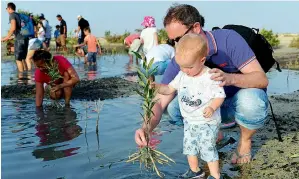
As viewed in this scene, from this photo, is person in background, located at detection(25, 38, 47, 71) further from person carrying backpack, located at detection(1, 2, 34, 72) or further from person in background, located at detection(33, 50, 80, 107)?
person in background, located at detection(33, 50, 80, 107)

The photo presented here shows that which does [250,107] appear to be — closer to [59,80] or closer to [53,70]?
[53,70]

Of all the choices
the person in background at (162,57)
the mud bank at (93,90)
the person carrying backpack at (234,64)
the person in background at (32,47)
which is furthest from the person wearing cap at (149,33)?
the person carrying backpack at (234,64)

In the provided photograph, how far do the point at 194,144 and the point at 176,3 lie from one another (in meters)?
1.34

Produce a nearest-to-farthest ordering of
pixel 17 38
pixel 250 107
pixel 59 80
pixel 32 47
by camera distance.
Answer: pixel 250 107, pixel 59 80, pixel 17 38, pixel 32 47

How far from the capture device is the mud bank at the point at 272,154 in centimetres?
379

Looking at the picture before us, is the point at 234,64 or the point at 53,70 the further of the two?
the point at 53,70

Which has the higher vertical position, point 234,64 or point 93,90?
point 234,64

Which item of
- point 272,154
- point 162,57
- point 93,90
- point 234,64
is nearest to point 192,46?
point 234,64

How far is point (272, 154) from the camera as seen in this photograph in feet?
14.2

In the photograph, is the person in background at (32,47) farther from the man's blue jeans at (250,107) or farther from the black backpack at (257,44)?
the man's blue jeans at (250,107)

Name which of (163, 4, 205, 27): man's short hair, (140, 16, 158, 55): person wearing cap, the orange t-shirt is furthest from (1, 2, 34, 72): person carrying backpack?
(163, 4, 205, 27): man's short hair

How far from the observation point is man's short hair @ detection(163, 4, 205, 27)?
3.74m

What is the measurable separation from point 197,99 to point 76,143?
207 centimetres

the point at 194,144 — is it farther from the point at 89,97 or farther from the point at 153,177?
the point at 89,97
